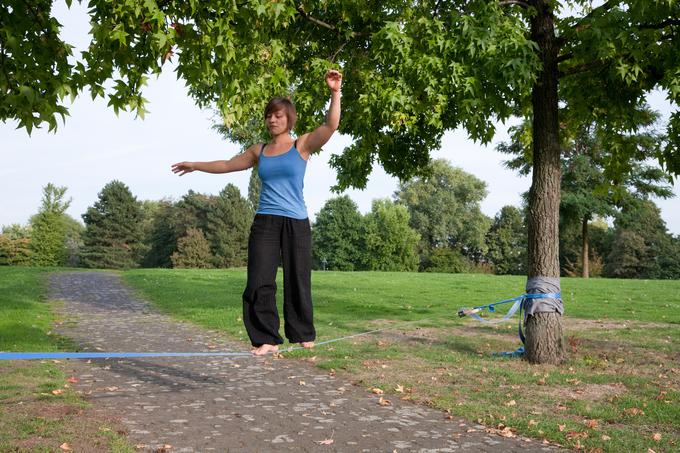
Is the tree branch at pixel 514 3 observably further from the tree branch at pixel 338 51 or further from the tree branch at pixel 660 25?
the tree branch at pixel 338 51

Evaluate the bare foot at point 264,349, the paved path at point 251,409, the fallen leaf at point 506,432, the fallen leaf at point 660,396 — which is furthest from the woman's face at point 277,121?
the fallen leaf at point 660,396

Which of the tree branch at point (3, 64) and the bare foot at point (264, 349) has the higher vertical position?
the tree branch at point (3, 64)

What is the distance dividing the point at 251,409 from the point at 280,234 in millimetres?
2926

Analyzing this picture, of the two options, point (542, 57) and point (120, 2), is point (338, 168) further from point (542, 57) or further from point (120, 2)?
point (120, 2)

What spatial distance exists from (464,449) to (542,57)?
740 centimetres

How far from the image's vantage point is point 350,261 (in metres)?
70.9

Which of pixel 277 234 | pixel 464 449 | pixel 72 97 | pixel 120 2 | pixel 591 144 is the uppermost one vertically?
pixel 591 144

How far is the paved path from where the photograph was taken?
255 inches

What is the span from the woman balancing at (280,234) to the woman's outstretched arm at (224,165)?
0.01m

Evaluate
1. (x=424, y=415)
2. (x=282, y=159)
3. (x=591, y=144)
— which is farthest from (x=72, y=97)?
(x=591, y=144)

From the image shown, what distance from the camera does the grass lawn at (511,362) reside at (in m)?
7.55

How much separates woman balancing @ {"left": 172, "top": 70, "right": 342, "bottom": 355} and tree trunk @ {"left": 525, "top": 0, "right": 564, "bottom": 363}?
6.37 metres

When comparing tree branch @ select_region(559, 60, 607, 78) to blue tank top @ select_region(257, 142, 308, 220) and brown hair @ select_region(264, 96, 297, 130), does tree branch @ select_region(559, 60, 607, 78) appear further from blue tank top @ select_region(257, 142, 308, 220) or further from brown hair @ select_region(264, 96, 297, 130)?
blue tank top @ select_region(257, 142, 308, 220)

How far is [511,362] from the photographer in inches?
442
